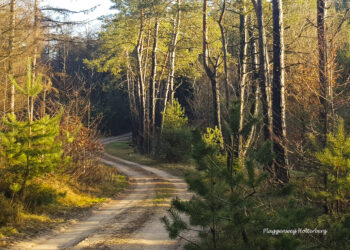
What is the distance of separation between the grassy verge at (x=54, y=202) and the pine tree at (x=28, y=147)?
61cm

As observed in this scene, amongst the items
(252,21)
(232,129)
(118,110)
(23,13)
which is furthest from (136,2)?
(118,110)

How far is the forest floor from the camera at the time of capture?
833cm

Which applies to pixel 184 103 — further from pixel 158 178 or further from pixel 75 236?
pixel 75 236

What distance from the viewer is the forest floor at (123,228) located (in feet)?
27.3

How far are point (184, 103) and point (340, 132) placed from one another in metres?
43.8

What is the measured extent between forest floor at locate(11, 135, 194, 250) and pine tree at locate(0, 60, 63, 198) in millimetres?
2040

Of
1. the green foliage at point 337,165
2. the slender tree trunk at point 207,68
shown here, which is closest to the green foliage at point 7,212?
the green foliage at point 337,165

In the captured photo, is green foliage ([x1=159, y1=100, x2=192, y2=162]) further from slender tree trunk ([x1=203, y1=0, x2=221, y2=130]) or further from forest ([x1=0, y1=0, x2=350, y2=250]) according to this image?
slender tree trunk ([x1=203, y1=0, x2=221, y2=130])

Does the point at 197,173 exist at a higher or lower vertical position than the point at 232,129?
lower

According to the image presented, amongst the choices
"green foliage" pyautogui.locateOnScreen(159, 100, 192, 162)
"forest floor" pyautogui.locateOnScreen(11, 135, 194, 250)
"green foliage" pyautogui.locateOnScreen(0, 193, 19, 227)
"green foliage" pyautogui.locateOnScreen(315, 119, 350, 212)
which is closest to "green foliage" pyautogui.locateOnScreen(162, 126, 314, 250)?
"green foliage" pyautogui.locateOnScreen(315, 119, 350, 212)

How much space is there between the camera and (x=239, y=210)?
5363 mm

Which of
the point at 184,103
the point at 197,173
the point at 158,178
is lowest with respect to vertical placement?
the point at 158,178

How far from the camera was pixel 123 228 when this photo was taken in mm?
9883

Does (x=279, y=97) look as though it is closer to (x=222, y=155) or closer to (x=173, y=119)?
(x=222, y=155)
